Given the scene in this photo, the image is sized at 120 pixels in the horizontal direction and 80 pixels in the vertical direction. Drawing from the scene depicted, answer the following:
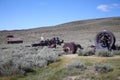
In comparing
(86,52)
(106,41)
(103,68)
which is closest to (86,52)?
(86,52)

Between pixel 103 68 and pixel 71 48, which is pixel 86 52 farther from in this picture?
pixel 103 68

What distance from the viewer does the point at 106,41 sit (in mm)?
20062

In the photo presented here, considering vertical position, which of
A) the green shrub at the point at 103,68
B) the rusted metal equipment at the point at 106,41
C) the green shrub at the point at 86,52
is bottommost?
the green shrub at the point at 103,68

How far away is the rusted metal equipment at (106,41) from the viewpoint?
1969 centimetres

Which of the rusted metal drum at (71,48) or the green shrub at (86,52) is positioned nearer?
the green shrub at (86,52)

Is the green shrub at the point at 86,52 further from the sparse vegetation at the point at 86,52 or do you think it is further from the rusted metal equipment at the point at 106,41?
the rusted metal equipment at the point at 106,41

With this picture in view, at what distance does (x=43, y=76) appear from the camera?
12734 mm

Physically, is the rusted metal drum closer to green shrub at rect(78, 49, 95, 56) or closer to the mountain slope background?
green shrub at rect(78, 49, 95, 56)

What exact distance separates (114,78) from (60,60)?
20.2 feet

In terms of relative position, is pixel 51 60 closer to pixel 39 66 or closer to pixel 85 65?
pixel 39 66

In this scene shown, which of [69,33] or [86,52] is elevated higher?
[69,33]

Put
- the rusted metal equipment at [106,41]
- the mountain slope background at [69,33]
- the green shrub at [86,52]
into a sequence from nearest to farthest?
the green shrub at [86,52], the rusted metal equipment at [106,41], the mountain slope background at [69,33]

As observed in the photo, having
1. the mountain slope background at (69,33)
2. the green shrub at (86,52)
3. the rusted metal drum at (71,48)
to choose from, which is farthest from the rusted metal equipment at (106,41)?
the mountain slope background at (69,33)

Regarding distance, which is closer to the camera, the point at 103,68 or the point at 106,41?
the point at 103,68
